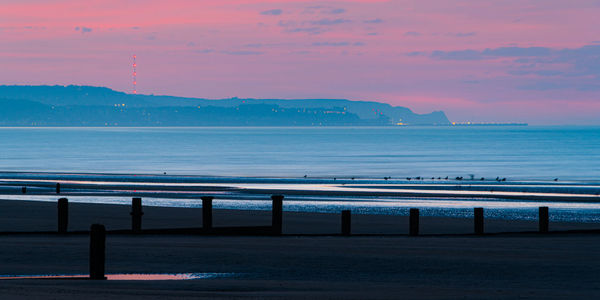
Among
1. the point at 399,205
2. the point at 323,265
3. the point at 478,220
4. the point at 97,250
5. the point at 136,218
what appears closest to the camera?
the point at 97,250

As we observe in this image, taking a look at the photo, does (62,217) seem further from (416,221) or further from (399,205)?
(399,205)

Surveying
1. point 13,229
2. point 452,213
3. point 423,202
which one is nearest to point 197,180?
point 423,202

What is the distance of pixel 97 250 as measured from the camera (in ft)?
44.5

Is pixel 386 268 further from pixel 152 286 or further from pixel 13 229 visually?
pixel 13 229

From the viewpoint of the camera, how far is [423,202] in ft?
152

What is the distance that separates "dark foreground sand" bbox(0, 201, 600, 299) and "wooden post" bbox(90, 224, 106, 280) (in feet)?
1.51

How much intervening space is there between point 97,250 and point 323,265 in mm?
4887

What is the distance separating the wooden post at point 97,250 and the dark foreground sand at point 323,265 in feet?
1.51

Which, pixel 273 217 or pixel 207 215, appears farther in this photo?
pixel 273 217

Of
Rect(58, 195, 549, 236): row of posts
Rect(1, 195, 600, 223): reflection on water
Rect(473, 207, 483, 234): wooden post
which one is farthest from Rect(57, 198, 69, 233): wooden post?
Rect(1, 195, 600, 223): reflection on water

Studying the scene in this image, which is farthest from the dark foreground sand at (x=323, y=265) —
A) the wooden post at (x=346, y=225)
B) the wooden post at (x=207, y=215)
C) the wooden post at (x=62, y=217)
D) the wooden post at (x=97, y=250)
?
the wooden post at (x=207, y=215)

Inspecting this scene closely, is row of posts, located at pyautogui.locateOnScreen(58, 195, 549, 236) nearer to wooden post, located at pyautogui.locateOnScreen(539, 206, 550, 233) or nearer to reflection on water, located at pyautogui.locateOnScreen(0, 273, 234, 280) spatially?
wooden post, located at pyautogui.locateOnScreen(539, 206, 550, 233)

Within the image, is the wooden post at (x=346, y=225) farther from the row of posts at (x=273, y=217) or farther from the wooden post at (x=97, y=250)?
the wooden post at (x=97, y=250)

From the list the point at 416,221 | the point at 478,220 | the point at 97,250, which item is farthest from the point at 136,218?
the point at 97,250
